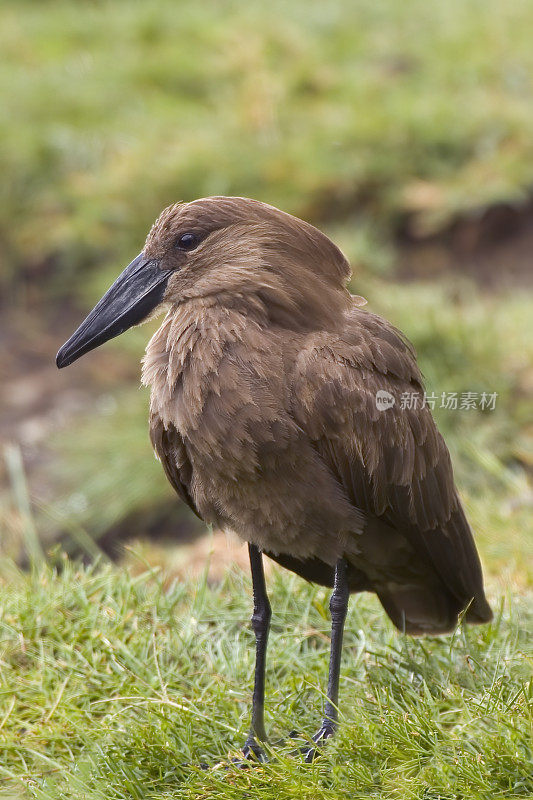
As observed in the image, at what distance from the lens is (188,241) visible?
9.85 feet

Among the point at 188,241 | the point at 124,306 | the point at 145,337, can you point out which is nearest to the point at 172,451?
the point at 124,306

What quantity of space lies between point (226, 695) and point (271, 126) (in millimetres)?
5167

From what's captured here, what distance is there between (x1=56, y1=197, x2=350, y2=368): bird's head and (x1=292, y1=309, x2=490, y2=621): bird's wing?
113 mm

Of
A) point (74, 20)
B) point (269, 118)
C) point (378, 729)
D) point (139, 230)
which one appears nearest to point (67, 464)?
point (139, 230)

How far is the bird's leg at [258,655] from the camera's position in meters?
3.07

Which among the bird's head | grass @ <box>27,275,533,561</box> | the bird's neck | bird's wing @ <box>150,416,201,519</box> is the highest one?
the bird's head

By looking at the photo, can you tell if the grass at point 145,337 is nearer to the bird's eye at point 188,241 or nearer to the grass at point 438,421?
the grass at point 438,421

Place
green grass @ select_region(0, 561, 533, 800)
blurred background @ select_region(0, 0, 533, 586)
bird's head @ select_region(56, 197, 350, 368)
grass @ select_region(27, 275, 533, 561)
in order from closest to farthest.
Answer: green grass @ select_region(0, 561, 533, 800) → bird's head @ select_region(56, 197, 350, 368) → grass @ select_region(27, 275, 533, 561) → blurred background @ select_region(0, 0, 533, 586)

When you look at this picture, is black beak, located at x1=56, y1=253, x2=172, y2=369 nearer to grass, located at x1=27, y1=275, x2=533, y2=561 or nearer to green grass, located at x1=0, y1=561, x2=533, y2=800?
green grass, located at x1=0, y1=561, x2=533, y2=800

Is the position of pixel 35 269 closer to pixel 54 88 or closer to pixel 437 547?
pixel 54 88

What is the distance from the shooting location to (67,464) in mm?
6070

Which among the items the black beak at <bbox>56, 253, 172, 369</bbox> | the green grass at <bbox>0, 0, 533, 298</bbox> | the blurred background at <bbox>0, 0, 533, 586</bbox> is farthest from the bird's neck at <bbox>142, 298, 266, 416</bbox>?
the green grass at <bbox>0, 0, 533, 298</bbox>

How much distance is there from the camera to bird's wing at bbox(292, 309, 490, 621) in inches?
110

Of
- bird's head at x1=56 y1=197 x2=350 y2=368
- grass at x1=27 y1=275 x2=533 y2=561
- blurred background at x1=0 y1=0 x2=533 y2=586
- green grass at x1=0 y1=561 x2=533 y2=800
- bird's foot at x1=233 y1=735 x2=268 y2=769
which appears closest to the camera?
green grass at x1=0 y1=561 x2=533 y2=800
